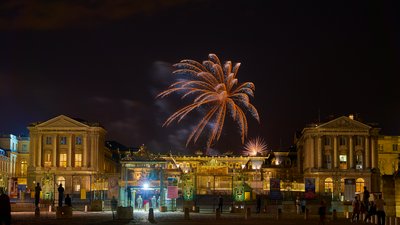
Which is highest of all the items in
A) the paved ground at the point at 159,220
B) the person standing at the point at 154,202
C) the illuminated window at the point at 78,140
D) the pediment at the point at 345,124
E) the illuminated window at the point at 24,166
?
the pediment at the point at 345,124

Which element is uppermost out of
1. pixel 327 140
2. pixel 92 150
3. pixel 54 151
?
pixel 327 140

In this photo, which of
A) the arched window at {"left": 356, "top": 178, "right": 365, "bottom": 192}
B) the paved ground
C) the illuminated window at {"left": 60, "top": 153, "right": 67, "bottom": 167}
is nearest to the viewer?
the paved ground

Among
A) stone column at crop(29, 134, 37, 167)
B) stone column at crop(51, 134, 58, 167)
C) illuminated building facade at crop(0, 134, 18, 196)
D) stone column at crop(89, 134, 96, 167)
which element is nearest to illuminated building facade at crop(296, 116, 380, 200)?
stone column at crop(89, 134, 96, 167)

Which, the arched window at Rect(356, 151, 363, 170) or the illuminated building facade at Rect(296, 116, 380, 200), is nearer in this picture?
the illuminated building facade at Rect(296, 116, 380, 200)

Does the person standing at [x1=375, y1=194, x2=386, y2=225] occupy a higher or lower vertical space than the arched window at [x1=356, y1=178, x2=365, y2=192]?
lower

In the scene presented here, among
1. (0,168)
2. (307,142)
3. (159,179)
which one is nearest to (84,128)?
(0,168)

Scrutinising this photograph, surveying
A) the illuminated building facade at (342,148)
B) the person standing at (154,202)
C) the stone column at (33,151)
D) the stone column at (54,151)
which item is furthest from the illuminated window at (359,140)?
the person standing at (154,202)

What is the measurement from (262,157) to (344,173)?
106 feet

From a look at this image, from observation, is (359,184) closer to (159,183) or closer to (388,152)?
(388,152)

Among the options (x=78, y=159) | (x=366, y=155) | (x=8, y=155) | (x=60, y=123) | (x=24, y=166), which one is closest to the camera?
(x=366, y=155)

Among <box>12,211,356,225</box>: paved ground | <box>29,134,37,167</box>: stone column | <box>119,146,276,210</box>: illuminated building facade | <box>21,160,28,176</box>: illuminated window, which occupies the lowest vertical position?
<box>12,211,356,225</box>: paved ground

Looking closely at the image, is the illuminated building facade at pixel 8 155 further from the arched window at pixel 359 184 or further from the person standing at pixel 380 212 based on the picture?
the person standing at pixel 380 212

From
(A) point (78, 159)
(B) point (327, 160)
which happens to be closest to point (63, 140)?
(A) point (78, 159)

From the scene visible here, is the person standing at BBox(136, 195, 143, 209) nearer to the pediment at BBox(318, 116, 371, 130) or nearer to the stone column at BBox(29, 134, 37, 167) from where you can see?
the stone column at BBox(29, 134, 37, 167)
